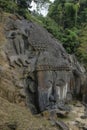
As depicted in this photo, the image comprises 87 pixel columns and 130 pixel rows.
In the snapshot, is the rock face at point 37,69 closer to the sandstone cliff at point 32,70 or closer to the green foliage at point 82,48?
the sandstone cliff at point 32,70

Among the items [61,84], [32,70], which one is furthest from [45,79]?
[61,84]

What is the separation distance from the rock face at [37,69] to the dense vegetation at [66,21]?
15.9 ft

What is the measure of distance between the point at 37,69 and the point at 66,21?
17449 mm

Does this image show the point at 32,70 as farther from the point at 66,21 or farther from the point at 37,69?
the point at 66,21

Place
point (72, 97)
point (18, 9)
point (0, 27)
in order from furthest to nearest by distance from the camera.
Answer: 1. point (18, 9)
2. point (72, 97)
3. point (0, 27)

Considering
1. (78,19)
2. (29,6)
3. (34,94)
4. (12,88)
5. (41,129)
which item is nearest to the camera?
(41,129)

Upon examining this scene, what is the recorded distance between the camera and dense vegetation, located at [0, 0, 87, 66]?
69.9 ft

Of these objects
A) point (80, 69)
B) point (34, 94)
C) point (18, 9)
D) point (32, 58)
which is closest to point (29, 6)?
point (18, 9)

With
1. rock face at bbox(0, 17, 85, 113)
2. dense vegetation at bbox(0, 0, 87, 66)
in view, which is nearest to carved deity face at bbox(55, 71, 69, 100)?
rock face at bbox(0, 17, 85, 113)

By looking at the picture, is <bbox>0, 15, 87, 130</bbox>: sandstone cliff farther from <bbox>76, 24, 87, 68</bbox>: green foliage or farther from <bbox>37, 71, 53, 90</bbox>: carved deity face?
<bbox>76, 24, 87, 68</bbox>: green foliage

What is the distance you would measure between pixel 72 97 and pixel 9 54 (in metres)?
5.07

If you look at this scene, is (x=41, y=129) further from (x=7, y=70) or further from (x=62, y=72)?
(x=62, y=72)

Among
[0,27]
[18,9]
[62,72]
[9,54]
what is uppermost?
[18,9]

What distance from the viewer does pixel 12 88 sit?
12.6 m
